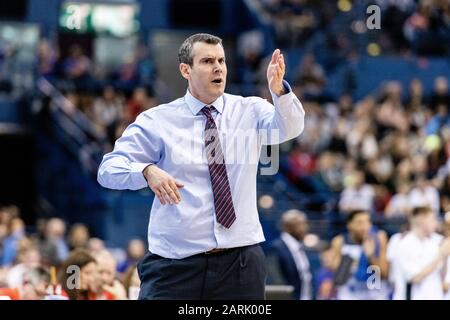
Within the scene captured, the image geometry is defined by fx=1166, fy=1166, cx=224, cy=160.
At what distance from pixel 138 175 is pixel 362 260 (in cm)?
589

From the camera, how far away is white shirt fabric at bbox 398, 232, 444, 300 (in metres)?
10.6

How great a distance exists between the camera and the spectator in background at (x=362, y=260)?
11458 mm

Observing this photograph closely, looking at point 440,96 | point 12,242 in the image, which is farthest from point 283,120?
point 440,96

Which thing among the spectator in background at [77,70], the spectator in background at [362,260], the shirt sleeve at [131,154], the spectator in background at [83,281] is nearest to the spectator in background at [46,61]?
the spectator in background at [77,70]

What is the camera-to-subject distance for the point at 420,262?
35.2 ft

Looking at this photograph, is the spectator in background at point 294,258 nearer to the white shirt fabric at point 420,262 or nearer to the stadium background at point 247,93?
the white shirt fabric at point 420,262

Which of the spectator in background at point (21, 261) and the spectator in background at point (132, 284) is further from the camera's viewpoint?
the spectator in background at point (21, 261)

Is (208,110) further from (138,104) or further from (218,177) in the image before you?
(138,104)

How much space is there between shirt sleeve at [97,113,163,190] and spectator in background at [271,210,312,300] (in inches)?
231

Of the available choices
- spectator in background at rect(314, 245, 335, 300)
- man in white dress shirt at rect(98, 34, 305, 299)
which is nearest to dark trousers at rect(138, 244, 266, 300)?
man in white dress shirt at rect(98, 34, 305, 299)

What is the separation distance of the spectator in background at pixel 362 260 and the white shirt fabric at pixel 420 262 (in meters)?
0.39

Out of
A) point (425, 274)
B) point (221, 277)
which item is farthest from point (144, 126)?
point (425, 274)

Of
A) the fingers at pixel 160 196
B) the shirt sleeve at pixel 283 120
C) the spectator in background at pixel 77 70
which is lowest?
the fingers at pixel 160 196

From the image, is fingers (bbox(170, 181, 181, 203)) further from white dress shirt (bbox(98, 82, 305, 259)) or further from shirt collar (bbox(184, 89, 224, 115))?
shirt collar (bbox(184, 89, 224, 115))
